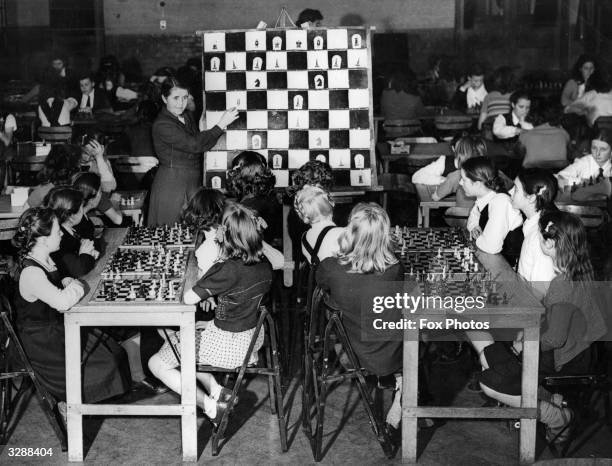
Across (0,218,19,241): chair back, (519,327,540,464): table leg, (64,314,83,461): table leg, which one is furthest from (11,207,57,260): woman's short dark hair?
(519,327,540,464): table leg

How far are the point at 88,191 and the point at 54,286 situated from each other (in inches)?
57.7

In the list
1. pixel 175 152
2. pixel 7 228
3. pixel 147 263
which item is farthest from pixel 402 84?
pixel 147 263

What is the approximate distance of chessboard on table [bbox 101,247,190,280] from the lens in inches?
202

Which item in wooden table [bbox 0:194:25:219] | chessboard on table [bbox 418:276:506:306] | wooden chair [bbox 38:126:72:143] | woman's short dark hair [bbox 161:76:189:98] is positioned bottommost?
chessboard on table [bbox 418:276:506:306]

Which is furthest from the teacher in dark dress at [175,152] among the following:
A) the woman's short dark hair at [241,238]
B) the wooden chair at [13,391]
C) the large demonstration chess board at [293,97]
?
the woman's short dark hair at [241,238]

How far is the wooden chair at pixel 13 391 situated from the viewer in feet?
15.8

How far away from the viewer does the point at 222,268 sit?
15.6 ft

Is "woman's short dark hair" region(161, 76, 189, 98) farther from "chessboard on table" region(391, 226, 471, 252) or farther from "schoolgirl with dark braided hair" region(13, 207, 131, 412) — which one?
"schoolgirl with dark braided hair" region(13, 207, 131, 412)

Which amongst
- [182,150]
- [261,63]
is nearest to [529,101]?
[261,63]

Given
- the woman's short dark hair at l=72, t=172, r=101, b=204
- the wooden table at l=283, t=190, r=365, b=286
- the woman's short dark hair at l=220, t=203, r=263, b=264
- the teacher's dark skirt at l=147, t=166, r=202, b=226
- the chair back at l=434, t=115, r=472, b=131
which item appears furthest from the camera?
the chair back at l=434, t=115, r=472, b=131

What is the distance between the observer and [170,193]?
686cm

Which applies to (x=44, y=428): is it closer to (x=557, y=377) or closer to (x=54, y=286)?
(x=54, y=286)

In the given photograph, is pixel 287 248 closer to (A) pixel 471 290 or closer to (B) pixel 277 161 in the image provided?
(B) pixel 277 161

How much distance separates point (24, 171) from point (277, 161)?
261cm
